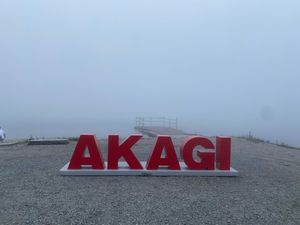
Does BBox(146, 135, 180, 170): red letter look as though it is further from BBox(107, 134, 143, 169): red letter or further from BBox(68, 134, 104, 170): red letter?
BBox(68, 134, 104, 170): red letter

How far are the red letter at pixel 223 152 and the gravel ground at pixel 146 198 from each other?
0.64 metres

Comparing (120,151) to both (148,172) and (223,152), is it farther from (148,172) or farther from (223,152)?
(223,152)

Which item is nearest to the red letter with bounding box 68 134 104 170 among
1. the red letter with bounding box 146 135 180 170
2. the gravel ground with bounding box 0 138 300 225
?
the gravel ground with bounding box 0 138 300 225

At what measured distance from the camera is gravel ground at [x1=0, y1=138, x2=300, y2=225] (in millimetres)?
7883

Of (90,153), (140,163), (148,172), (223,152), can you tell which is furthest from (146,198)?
(223,152)

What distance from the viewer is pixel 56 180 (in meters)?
11.5

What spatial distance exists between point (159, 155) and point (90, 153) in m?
2.28

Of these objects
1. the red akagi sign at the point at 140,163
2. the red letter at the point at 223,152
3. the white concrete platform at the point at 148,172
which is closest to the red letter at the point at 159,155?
the red akagi sign at the point at 140,163

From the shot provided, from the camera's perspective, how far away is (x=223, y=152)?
13102 millimetres

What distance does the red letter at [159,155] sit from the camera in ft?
41.4

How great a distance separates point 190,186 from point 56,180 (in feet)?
13.1

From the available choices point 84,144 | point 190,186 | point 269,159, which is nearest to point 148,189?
point 190,186

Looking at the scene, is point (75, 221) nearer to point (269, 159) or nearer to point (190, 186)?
point (190, 186)

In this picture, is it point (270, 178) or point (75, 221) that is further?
point (270, 178)
